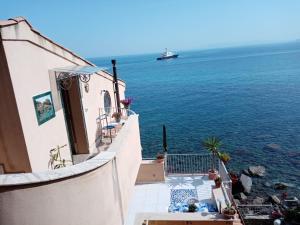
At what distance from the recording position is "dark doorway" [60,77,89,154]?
10.2 meters

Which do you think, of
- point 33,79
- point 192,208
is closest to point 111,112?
point 192,208

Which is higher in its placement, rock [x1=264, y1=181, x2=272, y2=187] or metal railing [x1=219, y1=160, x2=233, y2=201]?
metal railing [x1=219, y1=160, x2=233, y2=201]

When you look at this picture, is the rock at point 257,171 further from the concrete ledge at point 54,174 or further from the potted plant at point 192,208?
the concrete ledge at point 54,174

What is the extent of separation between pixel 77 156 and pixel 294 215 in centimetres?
1450

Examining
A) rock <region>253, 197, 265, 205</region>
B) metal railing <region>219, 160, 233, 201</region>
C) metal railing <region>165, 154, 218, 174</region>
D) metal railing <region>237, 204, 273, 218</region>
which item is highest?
metal railing <region>219, 160, 233, 201</region>

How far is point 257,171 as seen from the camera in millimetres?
26109

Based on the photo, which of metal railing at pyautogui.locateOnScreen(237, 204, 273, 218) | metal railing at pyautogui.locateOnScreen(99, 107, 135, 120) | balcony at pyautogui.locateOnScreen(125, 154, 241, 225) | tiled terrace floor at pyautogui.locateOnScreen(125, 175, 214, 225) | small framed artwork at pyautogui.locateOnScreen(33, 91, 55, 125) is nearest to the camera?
small framed artwork at pyautogui.locateOnScreen(33, 91, 55, 125)

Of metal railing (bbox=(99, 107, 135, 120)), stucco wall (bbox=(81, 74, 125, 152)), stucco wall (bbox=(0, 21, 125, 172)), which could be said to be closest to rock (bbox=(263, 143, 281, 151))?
metal railing (bbox=(99, 107, 135, 120))

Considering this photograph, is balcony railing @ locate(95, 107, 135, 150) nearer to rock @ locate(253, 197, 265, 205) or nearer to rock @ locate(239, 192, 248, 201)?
rock @ locate(239, 192, 248, 201)

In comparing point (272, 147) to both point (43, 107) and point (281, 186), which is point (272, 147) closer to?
point (281, 186)

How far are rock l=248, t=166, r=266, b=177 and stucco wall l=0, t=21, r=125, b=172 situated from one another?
20.8 metres

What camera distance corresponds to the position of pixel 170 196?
1442cm

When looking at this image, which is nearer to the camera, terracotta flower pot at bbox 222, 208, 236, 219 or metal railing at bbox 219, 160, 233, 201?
terracotta flower pot at bbox 222, 208, 236, 219

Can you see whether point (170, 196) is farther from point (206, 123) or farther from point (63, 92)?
point (206, 123)
